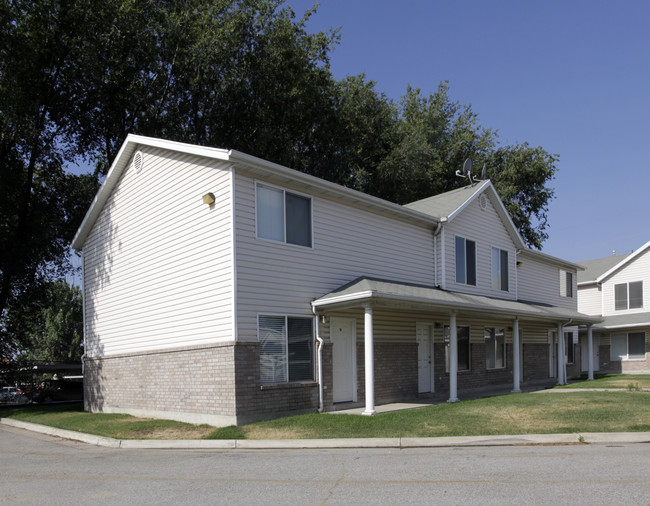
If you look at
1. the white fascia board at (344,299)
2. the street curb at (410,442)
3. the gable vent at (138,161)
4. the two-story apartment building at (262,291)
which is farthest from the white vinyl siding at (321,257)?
the gable vent at (138,161)

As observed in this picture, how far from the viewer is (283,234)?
1395 centimetres

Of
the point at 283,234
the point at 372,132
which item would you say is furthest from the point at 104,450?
the point at 372,132

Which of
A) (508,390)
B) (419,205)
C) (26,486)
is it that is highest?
(419,205)

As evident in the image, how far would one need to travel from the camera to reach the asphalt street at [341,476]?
6504mm

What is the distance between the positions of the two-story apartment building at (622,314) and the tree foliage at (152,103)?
1321 cm

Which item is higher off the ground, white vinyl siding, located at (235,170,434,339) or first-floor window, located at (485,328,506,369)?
white vinyl siding, located at (235,170,434,339)

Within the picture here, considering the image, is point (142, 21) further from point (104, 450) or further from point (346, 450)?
point (346, 450)

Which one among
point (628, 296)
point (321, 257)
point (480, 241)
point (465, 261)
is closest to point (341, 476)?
point (321, 257)

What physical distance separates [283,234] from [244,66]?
15.0 metres

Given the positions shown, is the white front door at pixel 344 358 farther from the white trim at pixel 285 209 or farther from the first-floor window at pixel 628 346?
the first-floor window at pixel 628 346

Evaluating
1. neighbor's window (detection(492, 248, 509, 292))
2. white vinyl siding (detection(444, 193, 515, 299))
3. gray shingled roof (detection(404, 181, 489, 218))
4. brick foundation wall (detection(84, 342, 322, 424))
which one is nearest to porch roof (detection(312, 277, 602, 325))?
white vinyl siding (detection(444, 193, 515, 299))

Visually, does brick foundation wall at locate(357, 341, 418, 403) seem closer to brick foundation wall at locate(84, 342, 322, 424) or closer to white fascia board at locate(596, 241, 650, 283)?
brick foundation wall at locate(84, 342, 322, 424)

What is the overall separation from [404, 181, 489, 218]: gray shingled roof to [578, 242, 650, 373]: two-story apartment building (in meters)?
16.2

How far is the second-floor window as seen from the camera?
3369 centimetres
